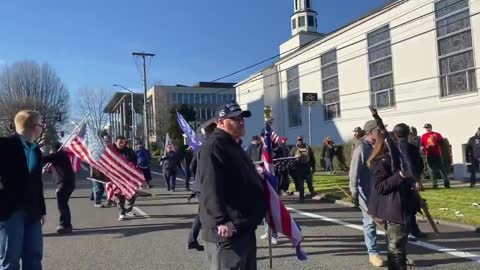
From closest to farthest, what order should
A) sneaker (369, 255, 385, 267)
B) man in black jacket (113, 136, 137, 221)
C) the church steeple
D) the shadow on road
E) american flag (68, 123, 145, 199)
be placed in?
sneaker (369, 255, 385, 267) < the shadow on road < american flag (68, 123, 145, 199) < man in black jacket (113, 136, 137, 221) < the church steeple

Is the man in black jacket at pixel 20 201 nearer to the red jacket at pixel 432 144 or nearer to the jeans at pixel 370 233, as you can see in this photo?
the jeans at pixel 370 233

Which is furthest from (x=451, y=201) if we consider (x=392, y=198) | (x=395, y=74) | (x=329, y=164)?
(x=395, y=74)

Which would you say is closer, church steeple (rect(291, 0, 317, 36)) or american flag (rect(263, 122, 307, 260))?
american flag (rect(263, 122, 307, 260))

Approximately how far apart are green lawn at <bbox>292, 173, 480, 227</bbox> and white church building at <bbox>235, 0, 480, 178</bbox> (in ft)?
22.4

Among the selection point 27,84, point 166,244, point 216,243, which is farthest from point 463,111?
point 27,84

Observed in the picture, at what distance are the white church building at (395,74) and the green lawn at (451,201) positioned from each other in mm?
6839

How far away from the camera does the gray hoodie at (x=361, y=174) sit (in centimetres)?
665

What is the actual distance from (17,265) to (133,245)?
12.7 ft

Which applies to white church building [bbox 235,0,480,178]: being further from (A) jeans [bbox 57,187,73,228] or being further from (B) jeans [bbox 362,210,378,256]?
(A) jeans [bbox 57,187,73,228]

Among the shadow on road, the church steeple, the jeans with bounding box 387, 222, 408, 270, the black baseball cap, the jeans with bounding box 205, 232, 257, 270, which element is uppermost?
the church steeple

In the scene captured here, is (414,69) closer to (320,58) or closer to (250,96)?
(320,58)

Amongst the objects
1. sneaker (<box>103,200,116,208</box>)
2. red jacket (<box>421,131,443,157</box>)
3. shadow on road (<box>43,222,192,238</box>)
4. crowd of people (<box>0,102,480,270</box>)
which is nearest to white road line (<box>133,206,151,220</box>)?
sneaker (<box>103,200,116,208</box>)

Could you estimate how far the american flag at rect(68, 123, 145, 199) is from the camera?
10703 millimetres

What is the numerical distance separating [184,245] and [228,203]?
473 centimetres
